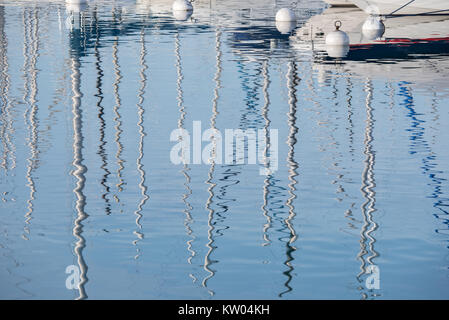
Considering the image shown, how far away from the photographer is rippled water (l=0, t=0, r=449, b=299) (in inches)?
526

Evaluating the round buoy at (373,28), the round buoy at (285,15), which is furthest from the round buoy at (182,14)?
the round buoy at (373,28)

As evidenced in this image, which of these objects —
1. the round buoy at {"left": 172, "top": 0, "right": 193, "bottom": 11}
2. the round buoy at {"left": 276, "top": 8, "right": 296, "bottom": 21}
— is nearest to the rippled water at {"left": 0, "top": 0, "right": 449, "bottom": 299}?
the round buoy at {"left": 276, "top": 8, "right": 296, "bottom": 21}

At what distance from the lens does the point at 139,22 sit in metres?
49.9

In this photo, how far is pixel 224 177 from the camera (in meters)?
19.0

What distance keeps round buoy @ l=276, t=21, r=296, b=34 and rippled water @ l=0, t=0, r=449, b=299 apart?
7.14 m

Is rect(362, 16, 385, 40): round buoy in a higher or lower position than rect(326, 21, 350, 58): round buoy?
higher

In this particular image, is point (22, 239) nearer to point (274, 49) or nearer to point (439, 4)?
point (274, 49)

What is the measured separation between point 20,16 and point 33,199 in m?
38.4

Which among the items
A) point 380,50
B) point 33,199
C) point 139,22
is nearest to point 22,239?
point 33,199

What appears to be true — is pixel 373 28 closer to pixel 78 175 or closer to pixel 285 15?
pixel 285 15

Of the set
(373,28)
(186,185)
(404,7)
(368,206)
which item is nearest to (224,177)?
(186,185)

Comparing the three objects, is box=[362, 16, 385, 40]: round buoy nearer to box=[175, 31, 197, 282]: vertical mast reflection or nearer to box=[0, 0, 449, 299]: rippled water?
box=[0, 0, 449, 299]: rippled water

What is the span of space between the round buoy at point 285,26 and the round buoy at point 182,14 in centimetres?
586

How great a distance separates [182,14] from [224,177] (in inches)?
1420
